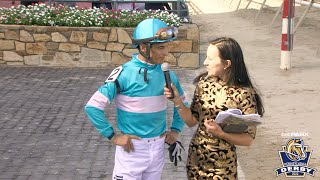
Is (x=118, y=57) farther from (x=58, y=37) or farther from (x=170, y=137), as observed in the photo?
→ (x=170, y=137)

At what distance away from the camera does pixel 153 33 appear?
3.81m

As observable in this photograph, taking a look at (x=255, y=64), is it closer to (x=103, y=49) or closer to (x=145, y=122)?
(x=103, y=49)

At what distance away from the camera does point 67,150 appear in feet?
22.9

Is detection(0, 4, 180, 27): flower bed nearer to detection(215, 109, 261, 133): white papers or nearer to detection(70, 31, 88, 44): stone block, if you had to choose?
detection(70, 31, 88, 44): stone block

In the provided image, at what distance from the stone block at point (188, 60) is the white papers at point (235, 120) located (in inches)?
334

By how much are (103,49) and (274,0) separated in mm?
19087

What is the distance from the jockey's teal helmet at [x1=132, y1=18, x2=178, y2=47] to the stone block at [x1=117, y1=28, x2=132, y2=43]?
813 centimetres

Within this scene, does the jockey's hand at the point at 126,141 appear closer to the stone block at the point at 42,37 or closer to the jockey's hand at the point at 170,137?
the jockey's hand at the point at 170,137

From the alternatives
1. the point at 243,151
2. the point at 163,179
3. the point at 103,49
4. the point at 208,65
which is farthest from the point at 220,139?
the point at 103,49

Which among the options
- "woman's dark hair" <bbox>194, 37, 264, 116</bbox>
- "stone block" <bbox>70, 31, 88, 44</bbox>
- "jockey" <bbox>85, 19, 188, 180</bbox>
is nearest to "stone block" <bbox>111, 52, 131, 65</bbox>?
"stone block" <bbox>70, 31, 88, 44</bbox>

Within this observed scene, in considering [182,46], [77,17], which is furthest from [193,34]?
[77,17]

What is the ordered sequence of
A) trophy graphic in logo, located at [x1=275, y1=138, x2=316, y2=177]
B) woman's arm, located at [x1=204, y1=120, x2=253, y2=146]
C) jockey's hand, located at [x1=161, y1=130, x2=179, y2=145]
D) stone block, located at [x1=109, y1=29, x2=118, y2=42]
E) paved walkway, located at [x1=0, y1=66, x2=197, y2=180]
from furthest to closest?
stone block, located at [x1=109, y1=29, x2=118, y2=42]
paved walkway, located at [x1=0, y1=66, x2=197, y2=180]
trophy graphic in logo, located at [x1=275, y1=138, x2=316, y2=177]
jockey's hand, located at [x1=161, y1=130, x2=179, y2=145]
woman's arm, located at [x1=204, y1=120, x2=253, y2=146]

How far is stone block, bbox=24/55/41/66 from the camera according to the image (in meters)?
12.2

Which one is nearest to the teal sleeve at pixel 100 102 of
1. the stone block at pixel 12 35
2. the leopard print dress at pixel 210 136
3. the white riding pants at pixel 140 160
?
the white riding pants at pixel 140 160
